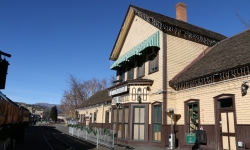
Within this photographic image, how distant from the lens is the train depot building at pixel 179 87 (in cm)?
1109

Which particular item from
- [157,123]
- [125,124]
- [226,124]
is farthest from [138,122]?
[226,124]

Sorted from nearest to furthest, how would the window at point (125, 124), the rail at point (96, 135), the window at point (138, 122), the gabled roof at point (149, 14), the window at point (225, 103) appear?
the window at point (225, 103) < the rail at point (96, 135) < the window at point (138, 122) < the window at point (125, 124) < the gabled roof at point (149, 14)

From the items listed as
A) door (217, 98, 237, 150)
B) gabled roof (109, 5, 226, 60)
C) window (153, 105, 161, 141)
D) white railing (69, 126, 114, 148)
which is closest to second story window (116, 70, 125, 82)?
gabled roof (109, 5, 226, 60)

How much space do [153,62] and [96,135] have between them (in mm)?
6941

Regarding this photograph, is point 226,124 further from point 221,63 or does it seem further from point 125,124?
point 125,124

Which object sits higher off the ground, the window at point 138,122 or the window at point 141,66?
the window at point 141,66

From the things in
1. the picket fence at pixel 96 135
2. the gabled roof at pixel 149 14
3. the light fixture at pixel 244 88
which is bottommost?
the picket fence at pixel 96 135

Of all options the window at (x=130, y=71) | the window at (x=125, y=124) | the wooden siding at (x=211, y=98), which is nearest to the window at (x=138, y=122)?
the window at (x=125, y=124)

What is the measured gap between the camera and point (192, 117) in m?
13.6

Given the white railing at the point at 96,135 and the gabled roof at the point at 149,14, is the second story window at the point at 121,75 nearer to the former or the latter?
the gabled roof at the point at 149,14

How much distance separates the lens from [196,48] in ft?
56.2

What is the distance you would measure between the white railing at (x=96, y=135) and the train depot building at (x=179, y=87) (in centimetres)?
198

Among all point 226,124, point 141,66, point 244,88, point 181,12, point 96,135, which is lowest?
point 96,135

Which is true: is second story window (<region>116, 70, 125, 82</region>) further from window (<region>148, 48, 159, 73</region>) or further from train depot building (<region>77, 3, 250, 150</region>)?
window (<region>148, 48, 159, 73</region>)
